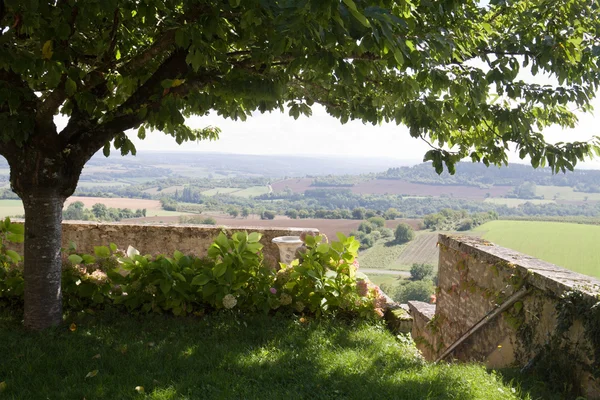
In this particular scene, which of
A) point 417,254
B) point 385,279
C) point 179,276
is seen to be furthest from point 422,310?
point 417,254

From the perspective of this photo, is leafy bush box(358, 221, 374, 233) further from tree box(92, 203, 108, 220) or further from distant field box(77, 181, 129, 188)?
distant field box(77, 181, 129, 188)

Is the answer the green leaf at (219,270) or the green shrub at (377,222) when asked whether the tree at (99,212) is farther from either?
the green shrub at (377,222)

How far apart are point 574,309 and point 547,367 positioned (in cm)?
57

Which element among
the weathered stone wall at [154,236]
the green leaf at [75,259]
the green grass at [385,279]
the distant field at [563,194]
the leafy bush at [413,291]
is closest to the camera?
the green leaf at [75,259]

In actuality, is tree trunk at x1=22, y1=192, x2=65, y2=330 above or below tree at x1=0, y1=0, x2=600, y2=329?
below

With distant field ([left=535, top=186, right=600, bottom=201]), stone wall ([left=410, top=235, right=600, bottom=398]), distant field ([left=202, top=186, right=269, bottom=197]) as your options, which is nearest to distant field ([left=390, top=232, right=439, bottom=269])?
distant field ([left=535, top=186, right=600, bottom=201])

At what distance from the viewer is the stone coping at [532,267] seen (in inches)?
163

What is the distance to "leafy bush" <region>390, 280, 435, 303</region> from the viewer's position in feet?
73.3

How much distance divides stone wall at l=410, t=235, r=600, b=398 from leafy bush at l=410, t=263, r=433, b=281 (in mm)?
21199

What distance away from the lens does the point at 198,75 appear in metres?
4.51

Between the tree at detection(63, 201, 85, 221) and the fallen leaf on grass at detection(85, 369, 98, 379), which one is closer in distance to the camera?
the fallen leaf on grass at detection(85, 369, 98, 379)

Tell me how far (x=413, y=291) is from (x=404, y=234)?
1270 cm

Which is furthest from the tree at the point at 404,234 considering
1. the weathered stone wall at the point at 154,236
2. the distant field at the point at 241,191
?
the weathered stone wall at the point at 154,236

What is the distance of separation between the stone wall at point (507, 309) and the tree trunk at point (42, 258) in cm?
420
